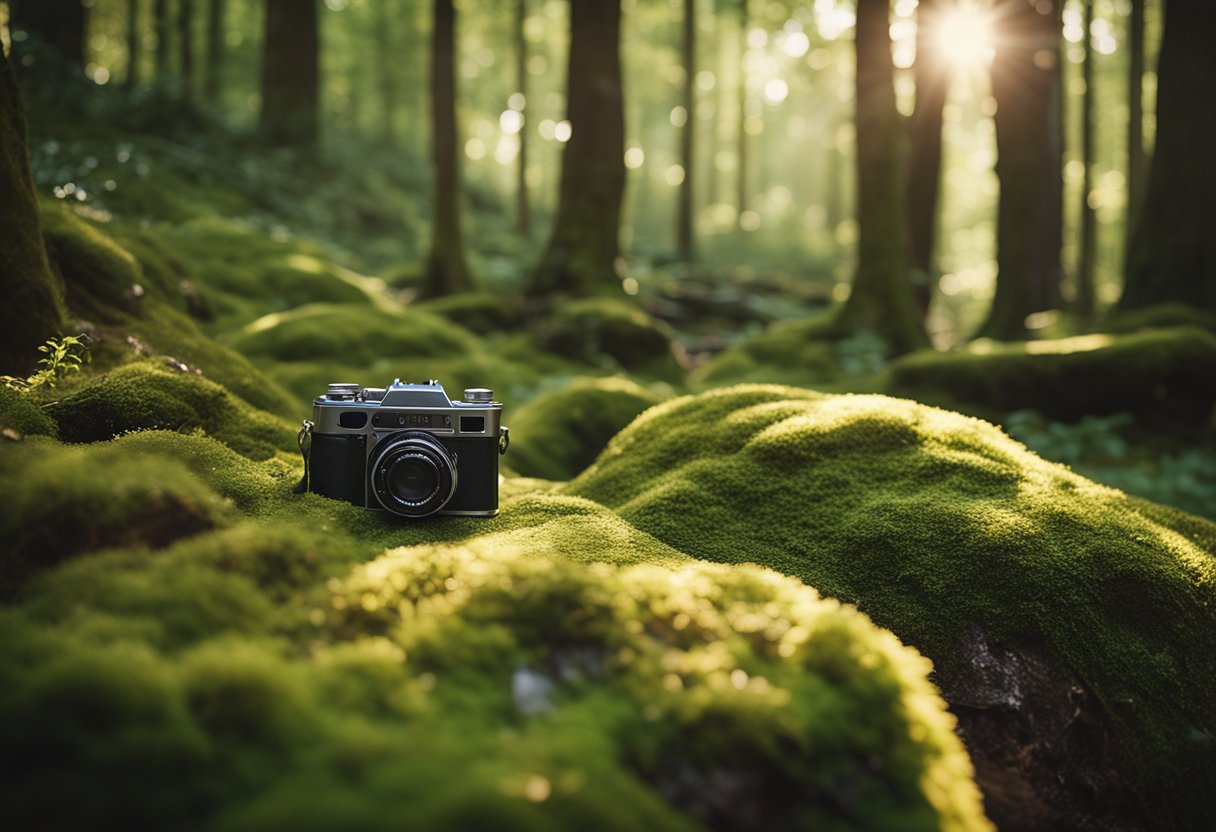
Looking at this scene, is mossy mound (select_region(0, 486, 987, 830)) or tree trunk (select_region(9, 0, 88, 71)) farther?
tree trunk (select_region(9, 0, 88, 71))

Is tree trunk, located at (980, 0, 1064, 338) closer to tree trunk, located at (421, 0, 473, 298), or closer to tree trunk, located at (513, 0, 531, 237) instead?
tree trunk, located at (421, 0, 473, 298)

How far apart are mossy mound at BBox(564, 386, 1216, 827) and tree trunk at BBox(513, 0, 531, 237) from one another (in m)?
23.5

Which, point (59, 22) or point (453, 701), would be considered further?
point (59, 22)

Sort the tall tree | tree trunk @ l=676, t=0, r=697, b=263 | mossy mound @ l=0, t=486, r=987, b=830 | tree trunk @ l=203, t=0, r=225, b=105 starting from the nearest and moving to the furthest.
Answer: mossy mound @ l=0, t=486, r=987, b=830 < the tall tree < tree trunk @ l=676, t=0, r=697, b=263 < tree trunk @ l=203, t=0, r=225, b=105

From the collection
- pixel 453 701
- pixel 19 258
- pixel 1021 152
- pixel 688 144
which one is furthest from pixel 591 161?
pixel 688 144

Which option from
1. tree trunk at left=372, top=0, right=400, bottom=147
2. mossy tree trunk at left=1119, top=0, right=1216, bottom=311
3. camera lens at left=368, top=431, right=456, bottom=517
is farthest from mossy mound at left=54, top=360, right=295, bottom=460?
tree trunk at left=372, top=0, right=400, bottom=147

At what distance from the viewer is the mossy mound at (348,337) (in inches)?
273

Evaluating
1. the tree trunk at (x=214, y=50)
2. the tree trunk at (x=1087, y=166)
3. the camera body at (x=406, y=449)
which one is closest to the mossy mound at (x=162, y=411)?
the camera body at (x=406, y=449)

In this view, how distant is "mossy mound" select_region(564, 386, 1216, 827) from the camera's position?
3160 millimetres

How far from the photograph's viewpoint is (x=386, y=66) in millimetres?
32594

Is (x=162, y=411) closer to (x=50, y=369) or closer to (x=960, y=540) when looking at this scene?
(x=50, y=369)

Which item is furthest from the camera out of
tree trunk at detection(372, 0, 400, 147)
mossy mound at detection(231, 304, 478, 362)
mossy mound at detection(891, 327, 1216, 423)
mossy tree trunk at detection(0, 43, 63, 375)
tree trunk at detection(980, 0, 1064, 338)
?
tree trunk at detection(372, 0, 400, 147)

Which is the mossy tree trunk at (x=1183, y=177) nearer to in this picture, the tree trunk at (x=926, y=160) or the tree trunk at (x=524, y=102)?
the tree trunk at (x=926, y=160)

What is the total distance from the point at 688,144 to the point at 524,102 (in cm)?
566
